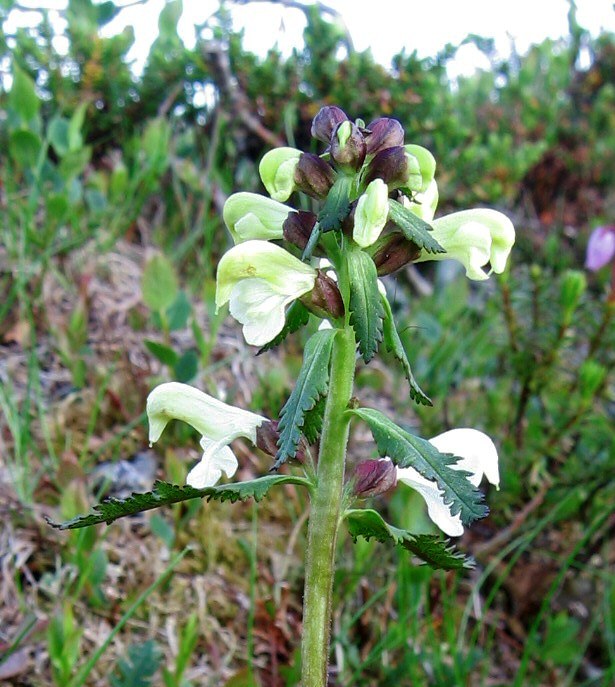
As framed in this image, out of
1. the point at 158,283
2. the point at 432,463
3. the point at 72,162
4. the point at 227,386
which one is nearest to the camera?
the point at 432,463

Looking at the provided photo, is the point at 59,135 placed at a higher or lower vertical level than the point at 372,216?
higher

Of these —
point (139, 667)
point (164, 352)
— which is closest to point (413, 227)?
point (139, 667)

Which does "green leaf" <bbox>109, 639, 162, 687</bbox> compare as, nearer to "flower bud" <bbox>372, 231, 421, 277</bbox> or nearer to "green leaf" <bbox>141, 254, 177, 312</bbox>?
"flower bud" <bbox>372, 231, 421, 277</bbox>

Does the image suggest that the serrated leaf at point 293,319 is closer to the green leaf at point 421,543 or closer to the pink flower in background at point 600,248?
the green leaf at point 421,543

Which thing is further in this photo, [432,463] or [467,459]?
[467,459]

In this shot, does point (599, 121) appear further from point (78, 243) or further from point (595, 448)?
point (78, 243)

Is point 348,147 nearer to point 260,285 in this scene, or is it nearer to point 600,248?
point 260,285
